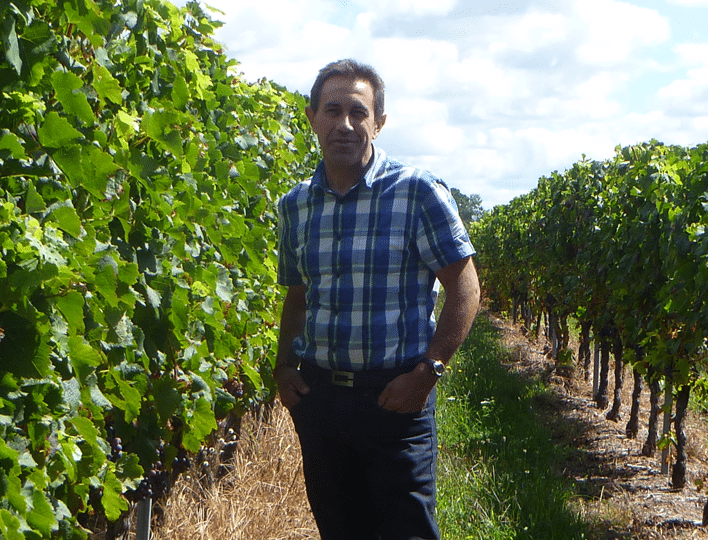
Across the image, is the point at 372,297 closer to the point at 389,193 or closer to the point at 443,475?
the point at 389,193

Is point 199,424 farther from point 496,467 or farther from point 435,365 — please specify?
point 496,467

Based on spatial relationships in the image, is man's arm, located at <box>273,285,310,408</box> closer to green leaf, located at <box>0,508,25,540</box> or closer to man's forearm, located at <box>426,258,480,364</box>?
man's forearm, located at <box>426,258,480,364</box>

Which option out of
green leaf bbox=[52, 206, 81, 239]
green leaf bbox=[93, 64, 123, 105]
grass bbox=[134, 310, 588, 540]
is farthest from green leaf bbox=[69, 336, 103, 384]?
grass bbox=[134, 310, 588, 540]

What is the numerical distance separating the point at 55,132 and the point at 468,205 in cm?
12411

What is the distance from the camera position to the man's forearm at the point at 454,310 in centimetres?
248

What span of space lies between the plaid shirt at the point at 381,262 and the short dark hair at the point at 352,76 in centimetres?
20

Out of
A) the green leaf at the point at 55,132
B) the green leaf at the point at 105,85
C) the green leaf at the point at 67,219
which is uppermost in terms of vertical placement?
the green leaf at the point at 105,85

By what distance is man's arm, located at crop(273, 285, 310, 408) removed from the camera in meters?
2.79

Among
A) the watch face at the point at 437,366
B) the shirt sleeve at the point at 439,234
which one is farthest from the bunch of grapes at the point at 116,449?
the shirt sleeve at the point at 439,234

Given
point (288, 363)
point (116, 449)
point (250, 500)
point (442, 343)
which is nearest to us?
point (116, 449)

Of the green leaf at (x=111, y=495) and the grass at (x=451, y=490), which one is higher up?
the green leaf at (x=111, y=495)

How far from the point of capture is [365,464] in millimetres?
2613

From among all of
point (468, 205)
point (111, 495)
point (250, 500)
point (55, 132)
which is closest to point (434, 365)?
point (111, 495)

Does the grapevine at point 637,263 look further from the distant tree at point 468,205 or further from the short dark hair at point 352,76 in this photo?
the distant tree at point 468,205
